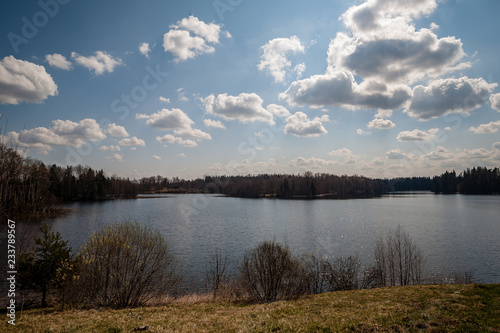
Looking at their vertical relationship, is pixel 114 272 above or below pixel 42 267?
below

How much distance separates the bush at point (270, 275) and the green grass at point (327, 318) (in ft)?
13.6

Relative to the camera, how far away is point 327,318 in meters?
9.48

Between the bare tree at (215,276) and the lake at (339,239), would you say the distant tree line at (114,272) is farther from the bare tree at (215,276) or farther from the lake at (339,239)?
the lake at (339,239)

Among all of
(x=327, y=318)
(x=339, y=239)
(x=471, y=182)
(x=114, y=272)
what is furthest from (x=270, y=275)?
(x=471, y=182)

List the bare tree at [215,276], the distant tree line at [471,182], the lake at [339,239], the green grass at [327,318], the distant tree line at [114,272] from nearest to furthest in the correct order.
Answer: the green grass at [327,318] → the distant tree line at [114,272] → the bare tree at [215,276] → the lake at [339,239] → the distant tree line at [471,182]

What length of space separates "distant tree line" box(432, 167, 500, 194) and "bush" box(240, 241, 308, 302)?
172m

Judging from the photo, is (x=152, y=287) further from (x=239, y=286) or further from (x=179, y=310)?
(x=239, y=286)

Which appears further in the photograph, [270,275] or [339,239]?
[339,239]

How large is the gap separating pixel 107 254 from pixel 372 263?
77.0ft

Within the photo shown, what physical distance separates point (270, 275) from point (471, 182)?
179753mm

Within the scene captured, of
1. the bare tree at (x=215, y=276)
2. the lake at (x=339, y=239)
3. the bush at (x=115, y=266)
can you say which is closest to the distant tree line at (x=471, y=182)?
the lake at (x=339, y=239)

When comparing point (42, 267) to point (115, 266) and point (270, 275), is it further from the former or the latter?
point (270, 275)

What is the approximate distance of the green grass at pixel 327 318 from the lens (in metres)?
8.28

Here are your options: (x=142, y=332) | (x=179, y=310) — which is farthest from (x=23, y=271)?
(x=142, y=332)
